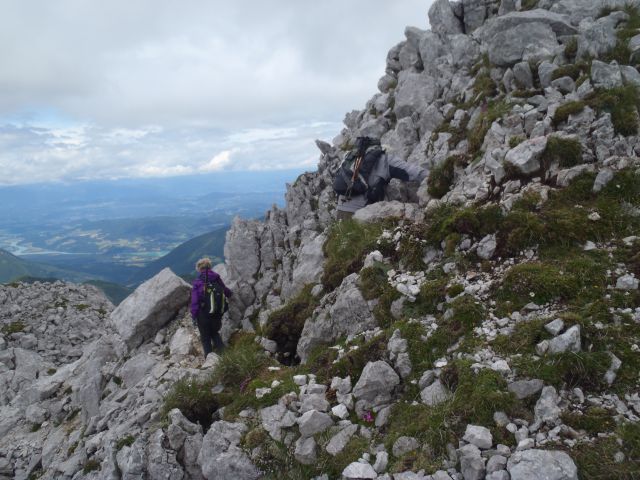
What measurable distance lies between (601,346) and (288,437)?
583 centimetres

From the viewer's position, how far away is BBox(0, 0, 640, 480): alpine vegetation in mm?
6109

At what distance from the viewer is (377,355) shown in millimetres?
8586

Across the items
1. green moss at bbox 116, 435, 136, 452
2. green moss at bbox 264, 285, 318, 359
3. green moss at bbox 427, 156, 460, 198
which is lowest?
green moss at bbox 116, 435, 136, 452

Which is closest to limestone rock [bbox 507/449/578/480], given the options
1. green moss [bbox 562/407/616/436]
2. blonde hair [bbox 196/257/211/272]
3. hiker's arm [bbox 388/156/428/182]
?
green moss [bbox 562/407/616/436]

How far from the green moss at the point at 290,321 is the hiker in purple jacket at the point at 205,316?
9.33 ft

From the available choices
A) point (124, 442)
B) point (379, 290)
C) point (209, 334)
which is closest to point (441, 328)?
point (379, 290)

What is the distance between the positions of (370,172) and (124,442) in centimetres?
1219

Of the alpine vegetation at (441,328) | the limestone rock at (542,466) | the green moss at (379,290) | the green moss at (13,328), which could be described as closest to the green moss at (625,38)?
the alpine vegetation at (441,328)

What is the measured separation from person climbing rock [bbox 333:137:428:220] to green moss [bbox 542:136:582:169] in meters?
5.21

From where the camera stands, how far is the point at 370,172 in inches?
630

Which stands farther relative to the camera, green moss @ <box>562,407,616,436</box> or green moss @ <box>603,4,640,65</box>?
green moss @ <box>603,4,640,65</box>

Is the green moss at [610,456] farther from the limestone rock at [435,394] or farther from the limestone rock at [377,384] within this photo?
the limestone rock at [377,384]

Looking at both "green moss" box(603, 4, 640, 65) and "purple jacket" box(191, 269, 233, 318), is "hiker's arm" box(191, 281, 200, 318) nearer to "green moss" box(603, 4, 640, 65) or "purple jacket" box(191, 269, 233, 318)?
"purple jacket" box(191, 269, 233, 318)

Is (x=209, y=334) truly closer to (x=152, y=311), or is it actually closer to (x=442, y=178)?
(x=152, y=311)
